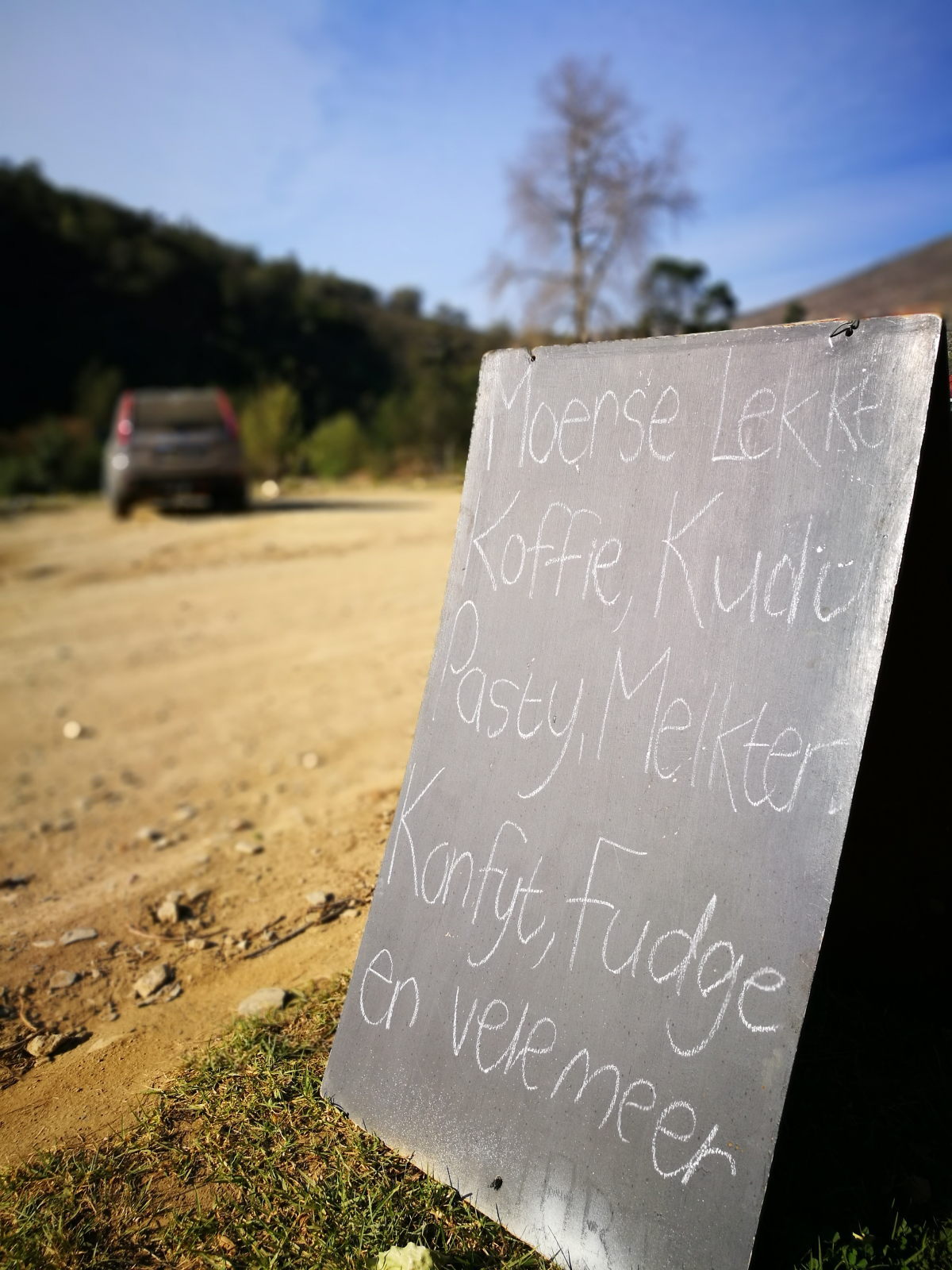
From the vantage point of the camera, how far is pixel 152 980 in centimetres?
264

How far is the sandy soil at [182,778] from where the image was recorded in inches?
98.6

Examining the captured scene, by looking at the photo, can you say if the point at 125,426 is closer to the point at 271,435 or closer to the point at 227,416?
the point at 227,416

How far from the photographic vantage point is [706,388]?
181 centimetres

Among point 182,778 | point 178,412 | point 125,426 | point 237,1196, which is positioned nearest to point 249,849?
point 182,778

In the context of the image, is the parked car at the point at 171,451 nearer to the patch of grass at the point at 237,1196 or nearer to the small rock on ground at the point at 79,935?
the small rock on ground at the point at 79,935

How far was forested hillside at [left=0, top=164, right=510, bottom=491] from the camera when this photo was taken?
28.5 meters

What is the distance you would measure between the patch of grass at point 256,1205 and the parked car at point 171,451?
433 inches

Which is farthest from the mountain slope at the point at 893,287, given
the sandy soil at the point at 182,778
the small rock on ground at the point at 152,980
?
the small rock on ground at the point at 152,980

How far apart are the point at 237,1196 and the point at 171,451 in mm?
11362

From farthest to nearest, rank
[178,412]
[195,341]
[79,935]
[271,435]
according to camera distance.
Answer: [195,341] → [271,435] → [178,412] → [79,935]

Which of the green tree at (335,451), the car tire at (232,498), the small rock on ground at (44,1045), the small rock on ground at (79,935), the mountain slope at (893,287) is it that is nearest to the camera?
the small rock on ground at (44,1045)

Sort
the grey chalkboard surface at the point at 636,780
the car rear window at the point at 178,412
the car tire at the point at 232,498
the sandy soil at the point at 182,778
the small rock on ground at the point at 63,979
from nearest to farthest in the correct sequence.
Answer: the grey chalkboard surface at the point at 636,780, the sandy soil at the point at 182,778, the small rock on ground at the point at 63,979, the car rear window at the point at 178,412, the car tire at the point at 232,498

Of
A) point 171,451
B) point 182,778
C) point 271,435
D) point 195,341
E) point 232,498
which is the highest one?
point 195,341

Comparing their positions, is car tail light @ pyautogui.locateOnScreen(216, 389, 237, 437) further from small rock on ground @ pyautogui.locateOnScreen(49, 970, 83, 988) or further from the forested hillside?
small rock on ground @ pyautogui.locateOnScreen(49, 970, 83, 988)
